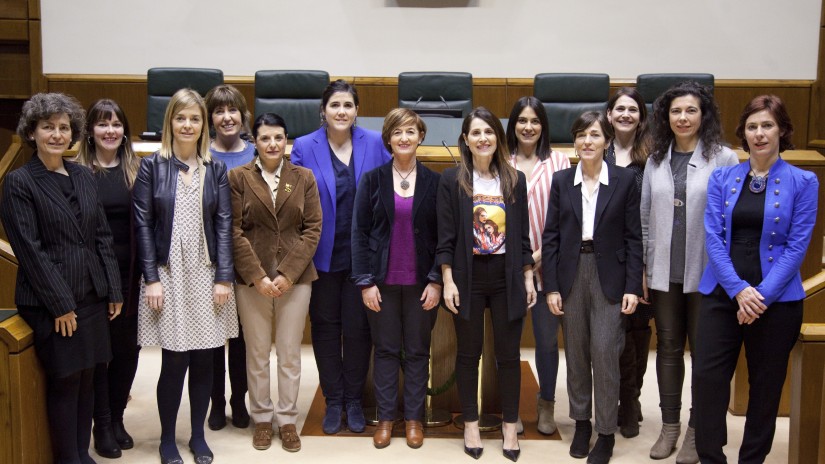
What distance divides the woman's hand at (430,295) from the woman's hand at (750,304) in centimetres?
111

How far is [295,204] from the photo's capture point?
10.4ft

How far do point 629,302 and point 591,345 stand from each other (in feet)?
0.75

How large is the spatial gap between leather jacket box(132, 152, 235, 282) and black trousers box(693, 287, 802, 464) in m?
1.78

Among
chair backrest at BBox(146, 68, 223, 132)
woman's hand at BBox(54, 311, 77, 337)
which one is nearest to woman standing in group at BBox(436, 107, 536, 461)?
woman's hand at BBox(54, 311, 77, 337)

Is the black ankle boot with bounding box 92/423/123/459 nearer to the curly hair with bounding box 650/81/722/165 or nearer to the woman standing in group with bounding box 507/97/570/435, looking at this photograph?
the woman standing in group with bounding box 507/97/570/435

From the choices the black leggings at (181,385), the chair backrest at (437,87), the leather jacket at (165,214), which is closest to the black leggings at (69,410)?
the black leggings at (181,385)

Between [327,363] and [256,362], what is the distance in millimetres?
310

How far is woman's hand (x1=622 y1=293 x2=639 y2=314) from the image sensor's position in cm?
296

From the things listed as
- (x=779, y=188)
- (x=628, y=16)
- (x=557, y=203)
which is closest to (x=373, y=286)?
(x=557, y=203)

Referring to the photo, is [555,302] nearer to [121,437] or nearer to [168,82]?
[121,437]

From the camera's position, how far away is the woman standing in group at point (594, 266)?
2.96m

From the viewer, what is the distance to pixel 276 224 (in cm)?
316

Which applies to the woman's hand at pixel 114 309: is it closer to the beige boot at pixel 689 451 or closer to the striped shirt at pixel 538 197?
the striped shirt at pixel 538 197

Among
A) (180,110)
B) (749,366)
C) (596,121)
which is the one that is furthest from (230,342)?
(749,366)
